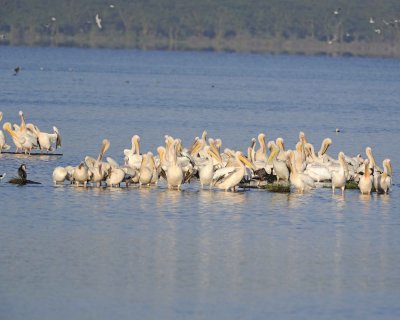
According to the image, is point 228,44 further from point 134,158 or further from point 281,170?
point 281,170

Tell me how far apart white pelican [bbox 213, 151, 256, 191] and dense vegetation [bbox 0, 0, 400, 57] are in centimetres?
16319

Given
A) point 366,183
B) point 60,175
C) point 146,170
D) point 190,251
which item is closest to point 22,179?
A: point 60,175

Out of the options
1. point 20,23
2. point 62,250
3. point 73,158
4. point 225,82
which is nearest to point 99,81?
point 225,82

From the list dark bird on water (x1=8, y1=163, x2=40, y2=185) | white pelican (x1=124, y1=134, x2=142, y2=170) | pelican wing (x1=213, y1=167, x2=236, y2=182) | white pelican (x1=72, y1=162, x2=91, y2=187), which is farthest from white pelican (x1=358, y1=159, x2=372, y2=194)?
dark bird on water (x1=8, y1=163, x2=40, y2=185)

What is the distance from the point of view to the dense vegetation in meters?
186

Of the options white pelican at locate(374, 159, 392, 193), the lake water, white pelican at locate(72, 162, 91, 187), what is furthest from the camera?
white pelican at locate(374, 159, 392, 193)

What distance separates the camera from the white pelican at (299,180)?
19344 mm

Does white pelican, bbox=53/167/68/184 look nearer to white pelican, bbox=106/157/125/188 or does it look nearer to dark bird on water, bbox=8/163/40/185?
dark bird on water, bbox=8/163/40/185

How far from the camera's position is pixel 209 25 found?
628ft

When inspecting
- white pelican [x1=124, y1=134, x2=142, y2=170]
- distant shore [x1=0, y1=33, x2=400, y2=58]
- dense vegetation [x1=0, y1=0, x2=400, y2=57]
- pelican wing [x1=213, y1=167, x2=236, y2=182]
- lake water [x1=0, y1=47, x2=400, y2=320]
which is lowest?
lake water [x1=0, y1=47, x2=400, y2=320]

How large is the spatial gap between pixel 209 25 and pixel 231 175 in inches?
6819

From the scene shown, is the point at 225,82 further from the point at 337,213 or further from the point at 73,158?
the point at 337,213

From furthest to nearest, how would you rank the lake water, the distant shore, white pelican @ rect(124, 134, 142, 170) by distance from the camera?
1. the distant shore
2. white pelican @ rect(124, 134, 142, 170)
3. the lake water

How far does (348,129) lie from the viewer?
115 ft
